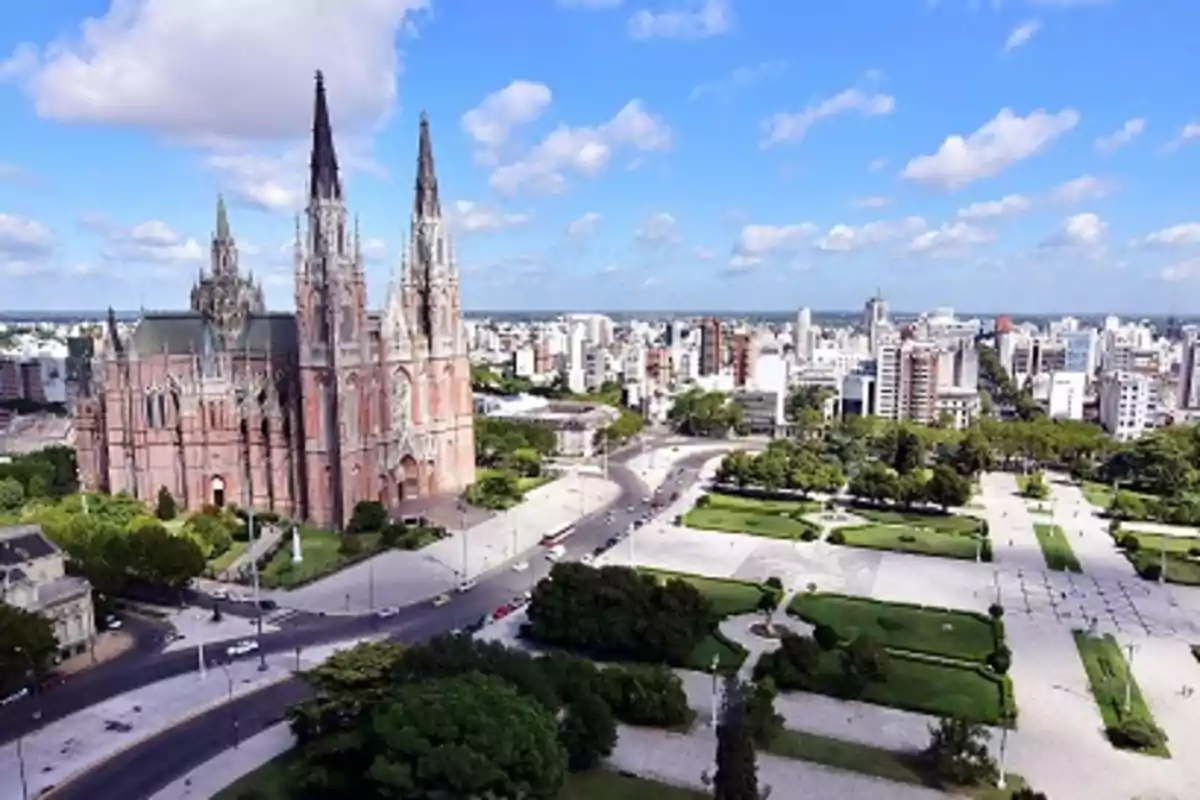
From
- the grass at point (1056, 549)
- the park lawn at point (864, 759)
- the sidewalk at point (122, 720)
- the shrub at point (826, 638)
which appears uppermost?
the shrub at point (826, 638)

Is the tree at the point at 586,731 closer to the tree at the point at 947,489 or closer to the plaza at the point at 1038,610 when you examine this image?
the plaza at the point at 1038,610

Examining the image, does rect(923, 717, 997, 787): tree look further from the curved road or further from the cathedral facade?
the cathedral facade

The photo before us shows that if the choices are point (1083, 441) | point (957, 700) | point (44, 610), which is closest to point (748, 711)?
point (957, 700)

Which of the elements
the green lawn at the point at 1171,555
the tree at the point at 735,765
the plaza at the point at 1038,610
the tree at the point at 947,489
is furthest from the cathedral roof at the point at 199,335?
the green lawn at the point at 1171,555

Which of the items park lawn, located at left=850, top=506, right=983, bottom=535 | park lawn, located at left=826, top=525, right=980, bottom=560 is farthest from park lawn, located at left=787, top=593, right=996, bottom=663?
park lawn, located at left=850, top=506, right=983, bottom=535

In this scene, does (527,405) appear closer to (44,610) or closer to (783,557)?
(783,557)

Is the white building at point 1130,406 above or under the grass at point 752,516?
above
